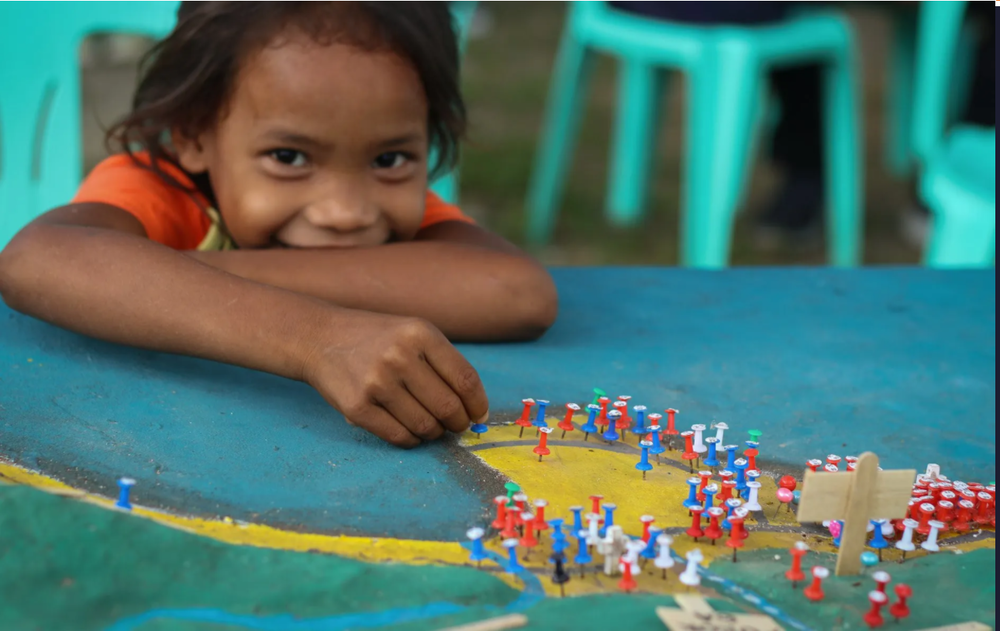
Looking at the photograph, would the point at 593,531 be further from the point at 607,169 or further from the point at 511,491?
the point at 607,169

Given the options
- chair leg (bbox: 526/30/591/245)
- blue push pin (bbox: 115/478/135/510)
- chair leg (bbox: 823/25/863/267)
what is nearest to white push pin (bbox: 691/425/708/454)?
blue push pin (bbox: 115/478/135/510)

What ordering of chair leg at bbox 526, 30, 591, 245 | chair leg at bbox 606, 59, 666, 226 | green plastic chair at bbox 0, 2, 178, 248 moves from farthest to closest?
chair leg at bbox 606, 59, 666, 226, chair leg at bbox 526, 30, 591, 245, green plastic chair at bbox 0, 2, 178, 248

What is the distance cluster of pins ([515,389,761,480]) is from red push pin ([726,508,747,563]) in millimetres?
134

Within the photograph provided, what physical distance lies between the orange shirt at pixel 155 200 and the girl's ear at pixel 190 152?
0.04 m

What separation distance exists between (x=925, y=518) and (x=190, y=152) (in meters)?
1.09

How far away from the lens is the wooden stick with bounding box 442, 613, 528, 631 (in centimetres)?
73

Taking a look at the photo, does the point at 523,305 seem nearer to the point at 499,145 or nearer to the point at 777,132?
the point at 777,132

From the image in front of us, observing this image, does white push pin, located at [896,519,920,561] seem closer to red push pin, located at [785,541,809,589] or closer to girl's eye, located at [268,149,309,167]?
red push pin, located at [785,541,809,589]

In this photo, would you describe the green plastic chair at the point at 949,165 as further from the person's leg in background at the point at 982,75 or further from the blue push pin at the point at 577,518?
the blue push pin at the point at 577,518

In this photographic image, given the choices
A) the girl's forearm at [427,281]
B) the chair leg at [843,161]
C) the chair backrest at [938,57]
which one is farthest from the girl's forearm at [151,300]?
the chair leg at [843,161]

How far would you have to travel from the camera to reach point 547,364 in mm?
1384

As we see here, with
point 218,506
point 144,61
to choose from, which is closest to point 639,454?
point 218,506

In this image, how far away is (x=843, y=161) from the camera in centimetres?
328

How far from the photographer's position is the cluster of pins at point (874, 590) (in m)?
0.80
